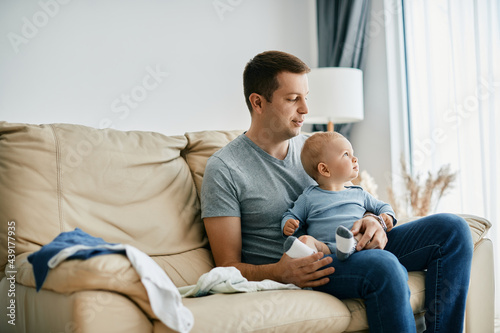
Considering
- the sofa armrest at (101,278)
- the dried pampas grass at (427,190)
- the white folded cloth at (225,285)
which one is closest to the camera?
the sofa armrest at (101,278)

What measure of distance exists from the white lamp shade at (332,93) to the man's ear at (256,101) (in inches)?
47.9

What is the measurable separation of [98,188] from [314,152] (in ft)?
2.67

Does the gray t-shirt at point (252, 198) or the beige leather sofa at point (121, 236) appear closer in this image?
the beige leather sofa at point (121, 236)

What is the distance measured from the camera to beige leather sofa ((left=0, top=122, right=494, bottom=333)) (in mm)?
1255

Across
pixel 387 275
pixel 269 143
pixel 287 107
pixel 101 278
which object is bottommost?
pixel 387 275

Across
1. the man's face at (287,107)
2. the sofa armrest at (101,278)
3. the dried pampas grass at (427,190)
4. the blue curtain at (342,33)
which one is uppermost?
the blue curtain at (342,33)

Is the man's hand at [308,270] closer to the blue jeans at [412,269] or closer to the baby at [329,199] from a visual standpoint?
the blue jeans at [412,269]

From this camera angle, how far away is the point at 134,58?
301 centimetres

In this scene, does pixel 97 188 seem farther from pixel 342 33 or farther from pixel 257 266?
pixel 342 33

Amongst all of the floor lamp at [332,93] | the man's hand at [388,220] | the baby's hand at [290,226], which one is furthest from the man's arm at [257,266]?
the floor lamp at [332,93]

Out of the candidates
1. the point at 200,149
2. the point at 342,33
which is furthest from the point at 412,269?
the point at 342,33

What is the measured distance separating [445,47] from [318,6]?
45.4 inches

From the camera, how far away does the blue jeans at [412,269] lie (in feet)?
4.71

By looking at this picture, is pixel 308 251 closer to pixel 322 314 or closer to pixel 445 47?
pixel 322 314
